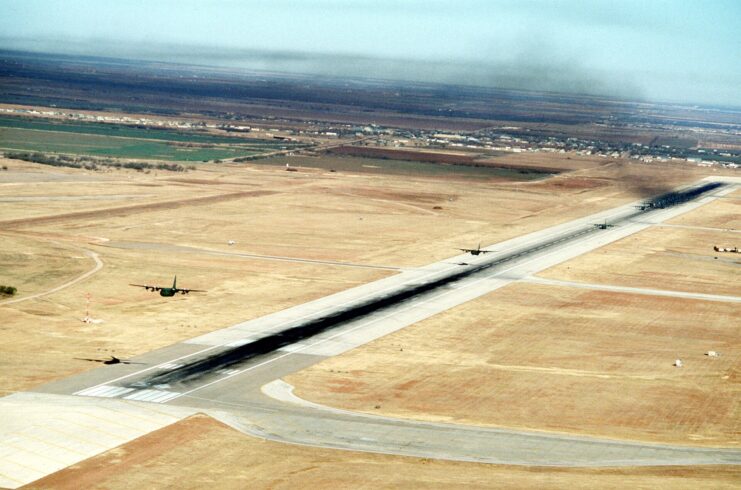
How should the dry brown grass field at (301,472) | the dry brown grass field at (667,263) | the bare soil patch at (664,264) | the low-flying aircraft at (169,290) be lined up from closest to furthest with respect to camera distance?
the dry brown grass field at (301,472) < the low-flying aircraft at (169,290) < the bare soil patch at (664,264) < the dry brown grass field at (667,263)

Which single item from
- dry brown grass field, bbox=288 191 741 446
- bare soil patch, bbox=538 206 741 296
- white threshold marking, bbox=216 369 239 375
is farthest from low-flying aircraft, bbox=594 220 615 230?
white threshold marking, bbox=216 369 239 375

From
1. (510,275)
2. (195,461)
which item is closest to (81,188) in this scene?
(510,275)

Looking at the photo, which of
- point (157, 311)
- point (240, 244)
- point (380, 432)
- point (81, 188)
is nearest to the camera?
point (380, 432)

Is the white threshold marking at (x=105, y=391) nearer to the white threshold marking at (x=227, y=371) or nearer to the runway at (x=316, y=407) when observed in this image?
the runway at (x=316, y=407)

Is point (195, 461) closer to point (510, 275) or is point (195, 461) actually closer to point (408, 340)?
point (408, 340)

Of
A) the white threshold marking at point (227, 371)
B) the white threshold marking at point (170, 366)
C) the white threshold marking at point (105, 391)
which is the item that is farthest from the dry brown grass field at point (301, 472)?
the white threshold marking at point (170, 366)

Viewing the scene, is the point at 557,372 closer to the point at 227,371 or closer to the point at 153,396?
the point at 227,371
